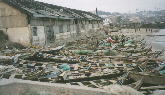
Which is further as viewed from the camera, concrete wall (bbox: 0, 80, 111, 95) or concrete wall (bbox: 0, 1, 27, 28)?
concrete wall (bbox: 0, 1, 27, 28)

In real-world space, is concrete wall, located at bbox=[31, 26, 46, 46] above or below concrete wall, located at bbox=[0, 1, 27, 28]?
below

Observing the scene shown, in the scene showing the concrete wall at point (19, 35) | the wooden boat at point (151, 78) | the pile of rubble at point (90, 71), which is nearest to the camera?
the wooden boat at point (151, 78)

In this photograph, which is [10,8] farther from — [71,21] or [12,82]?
[12,82]

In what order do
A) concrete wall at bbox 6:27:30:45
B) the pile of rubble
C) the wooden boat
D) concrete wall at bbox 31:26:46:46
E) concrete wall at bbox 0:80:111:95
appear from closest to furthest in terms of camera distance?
concrete wall at bbox 0:80:111:95 → the wooden boat → the pile of rubble → concrete wall at bbox 6:27:30:45 → concrete wall at bbox 31:26:46:46

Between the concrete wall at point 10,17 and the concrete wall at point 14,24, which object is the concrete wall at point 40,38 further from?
the concrete wall at point 10,17

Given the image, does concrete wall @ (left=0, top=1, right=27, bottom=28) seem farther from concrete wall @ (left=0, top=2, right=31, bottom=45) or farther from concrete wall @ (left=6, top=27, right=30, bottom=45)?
concrete wall @ (left=6, top=27, right=30, bottom=45)

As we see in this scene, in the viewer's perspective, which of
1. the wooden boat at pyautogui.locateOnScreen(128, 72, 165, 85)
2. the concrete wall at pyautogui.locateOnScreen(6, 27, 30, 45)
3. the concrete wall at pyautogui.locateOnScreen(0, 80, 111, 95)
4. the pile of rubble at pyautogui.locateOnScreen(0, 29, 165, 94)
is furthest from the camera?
the concrete wall at pyautogui.locateOnScreen(6, 27, 30, 45)

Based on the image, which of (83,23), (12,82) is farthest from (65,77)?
(83,23)

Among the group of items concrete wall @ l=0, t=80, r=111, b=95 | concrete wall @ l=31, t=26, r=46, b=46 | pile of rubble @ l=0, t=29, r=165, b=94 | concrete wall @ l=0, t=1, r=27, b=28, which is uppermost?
concrete wall @ l=0, t=1, r=27, b=28

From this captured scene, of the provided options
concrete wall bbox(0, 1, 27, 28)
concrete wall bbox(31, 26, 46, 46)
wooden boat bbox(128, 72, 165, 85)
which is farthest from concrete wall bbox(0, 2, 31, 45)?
wooden boat bbox(128, 72, 165, 85)

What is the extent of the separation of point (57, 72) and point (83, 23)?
29.8m

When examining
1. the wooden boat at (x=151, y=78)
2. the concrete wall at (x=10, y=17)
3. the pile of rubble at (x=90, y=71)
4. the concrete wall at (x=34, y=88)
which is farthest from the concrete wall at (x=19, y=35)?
the concrete wall at (x=34, y=88)

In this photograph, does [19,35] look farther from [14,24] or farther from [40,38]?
[40,38]

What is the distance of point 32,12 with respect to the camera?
2103cm
